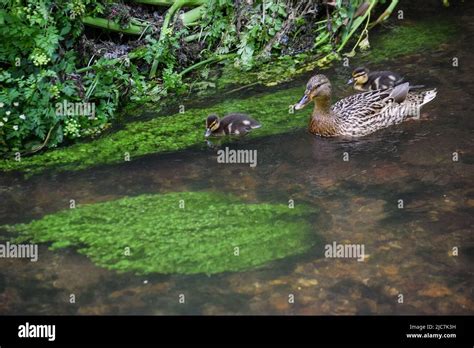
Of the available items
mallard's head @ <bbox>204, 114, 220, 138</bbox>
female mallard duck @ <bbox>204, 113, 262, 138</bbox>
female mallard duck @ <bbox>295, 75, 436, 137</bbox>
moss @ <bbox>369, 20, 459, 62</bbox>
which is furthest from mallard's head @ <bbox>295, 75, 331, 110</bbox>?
moss @ <bbox>369, 20, 459, 62</bbox>

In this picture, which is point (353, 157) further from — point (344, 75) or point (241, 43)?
point (241, 43)

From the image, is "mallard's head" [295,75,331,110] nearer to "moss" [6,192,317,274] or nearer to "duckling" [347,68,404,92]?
"duckling" [347,68,404,92]

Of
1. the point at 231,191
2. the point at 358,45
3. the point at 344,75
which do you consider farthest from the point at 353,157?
the point at 358,45

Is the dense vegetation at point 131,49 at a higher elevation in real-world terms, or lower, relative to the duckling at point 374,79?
higher

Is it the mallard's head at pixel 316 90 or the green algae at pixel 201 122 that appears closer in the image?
the green algae at pixel 201 122

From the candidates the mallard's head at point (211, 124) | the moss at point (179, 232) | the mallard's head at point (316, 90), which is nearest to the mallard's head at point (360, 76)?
the mallard's head at point (316, 90)

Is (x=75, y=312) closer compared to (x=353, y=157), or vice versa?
(x=75, y=312)

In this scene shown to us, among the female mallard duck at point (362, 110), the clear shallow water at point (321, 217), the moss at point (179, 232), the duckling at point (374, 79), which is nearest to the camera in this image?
the clear shallow water at point (321, 217)

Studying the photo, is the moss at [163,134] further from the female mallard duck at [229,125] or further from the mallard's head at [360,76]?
the mallard's head at [360,76]
